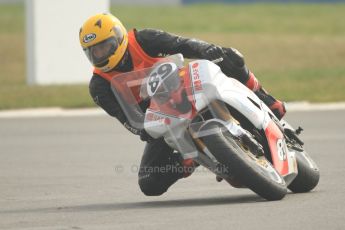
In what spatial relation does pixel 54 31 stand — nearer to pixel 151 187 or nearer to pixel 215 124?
pixel 151 187

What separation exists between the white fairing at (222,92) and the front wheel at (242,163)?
25 centimetres

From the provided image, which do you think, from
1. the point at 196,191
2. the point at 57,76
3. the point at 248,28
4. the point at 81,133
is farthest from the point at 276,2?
the point at 196,191

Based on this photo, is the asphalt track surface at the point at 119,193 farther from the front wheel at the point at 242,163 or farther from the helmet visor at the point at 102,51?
the helmet visor at the point at 102,51

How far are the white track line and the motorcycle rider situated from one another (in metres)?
8.59

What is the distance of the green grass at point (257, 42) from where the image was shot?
64.6ft

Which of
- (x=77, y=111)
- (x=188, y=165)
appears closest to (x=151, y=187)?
(x=188, y=165)

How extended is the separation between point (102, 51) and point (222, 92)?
114cm

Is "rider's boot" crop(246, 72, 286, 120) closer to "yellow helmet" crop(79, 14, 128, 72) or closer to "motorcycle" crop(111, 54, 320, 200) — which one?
"motorcycle" crop(111, 54, 320, 200)

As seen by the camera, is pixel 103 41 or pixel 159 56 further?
pixel 159 56

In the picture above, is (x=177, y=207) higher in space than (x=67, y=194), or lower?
higher

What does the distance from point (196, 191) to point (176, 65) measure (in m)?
1.55

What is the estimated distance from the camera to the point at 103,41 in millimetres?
8477

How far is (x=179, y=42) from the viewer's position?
28.8 ft

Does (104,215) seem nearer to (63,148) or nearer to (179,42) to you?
(179,42)
